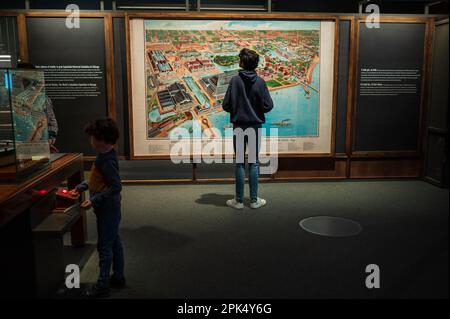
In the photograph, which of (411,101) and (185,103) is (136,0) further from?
(411,101)

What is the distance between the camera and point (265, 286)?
2.93m

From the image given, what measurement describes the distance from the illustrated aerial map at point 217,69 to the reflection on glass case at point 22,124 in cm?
263

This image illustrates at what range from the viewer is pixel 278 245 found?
12.1 ft

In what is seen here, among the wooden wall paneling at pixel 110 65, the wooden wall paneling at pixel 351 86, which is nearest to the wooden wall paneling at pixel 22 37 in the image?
the wooden wall paneling at pixel 110 65

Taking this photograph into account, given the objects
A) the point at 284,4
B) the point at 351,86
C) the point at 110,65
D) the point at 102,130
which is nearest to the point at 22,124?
the point at 102,130

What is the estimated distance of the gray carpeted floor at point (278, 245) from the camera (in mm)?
2818

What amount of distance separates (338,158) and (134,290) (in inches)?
158

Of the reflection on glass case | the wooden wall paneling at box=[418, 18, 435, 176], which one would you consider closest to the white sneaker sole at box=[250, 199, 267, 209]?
the reflection on glass case

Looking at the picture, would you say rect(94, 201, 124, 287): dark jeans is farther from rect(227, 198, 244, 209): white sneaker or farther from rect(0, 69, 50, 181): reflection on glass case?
rect(227, 198, 244, 209): white sneaker

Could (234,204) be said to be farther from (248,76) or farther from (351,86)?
(351,86)

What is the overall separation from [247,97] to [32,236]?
2692mm

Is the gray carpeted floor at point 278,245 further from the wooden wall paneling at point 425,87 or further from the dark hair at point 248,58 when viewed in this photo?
the dark hair at point 248,58

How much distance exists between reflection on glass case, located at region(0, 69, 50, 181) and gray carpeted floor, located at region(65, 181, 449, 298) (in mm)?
937
